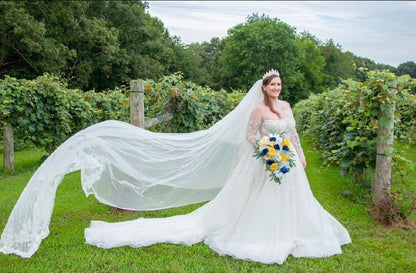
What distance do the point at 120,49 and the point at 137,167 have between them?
951 inches

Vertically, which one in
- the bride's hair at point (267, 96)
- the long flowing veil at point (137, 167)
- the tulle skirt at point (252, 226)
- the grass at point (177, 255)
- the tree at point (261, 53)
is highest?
the tree at point (261, 53)

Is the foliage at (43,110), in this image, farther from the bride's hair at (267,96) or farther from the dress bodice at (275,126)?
the dress bodice at (275,126)

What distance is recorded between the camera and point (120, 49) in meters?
27.7

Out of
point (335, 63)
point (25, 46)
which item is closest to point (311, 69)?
point (335, 63)

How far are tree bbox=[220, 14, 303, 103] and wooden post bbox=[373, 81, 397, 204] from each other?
36094 mm

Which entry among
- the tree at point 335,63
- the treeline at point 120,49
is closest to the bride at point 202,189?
the treeline at point 120,49

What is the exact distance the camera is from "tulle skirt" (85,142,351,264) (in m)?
4.43

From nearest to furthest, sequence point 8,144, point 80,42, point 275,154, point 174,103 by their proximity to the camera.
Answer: point 275,154 → point 174,103 → point 8,144 → point 80,42

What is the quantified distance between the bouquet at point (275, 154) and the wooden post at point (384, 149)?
184 cm

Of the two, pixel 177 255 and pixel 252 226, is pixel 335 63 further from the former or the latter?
pixel 177 255

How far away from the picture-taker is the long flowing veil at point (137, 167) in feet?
13.2

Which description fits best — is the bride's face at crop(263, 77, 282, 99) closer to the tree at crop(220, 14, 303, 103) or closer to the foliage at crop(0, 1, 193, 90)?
the foliage at crop(0, 1, 193, 90)

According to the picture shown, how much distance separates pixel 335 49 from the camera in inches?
2336

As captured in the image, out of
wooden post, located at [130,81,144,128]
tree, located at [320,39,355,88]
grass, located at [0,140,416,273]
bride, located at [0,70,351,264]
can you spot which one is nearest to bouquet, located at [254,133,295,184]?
bride, located at [0,70,351,264]
